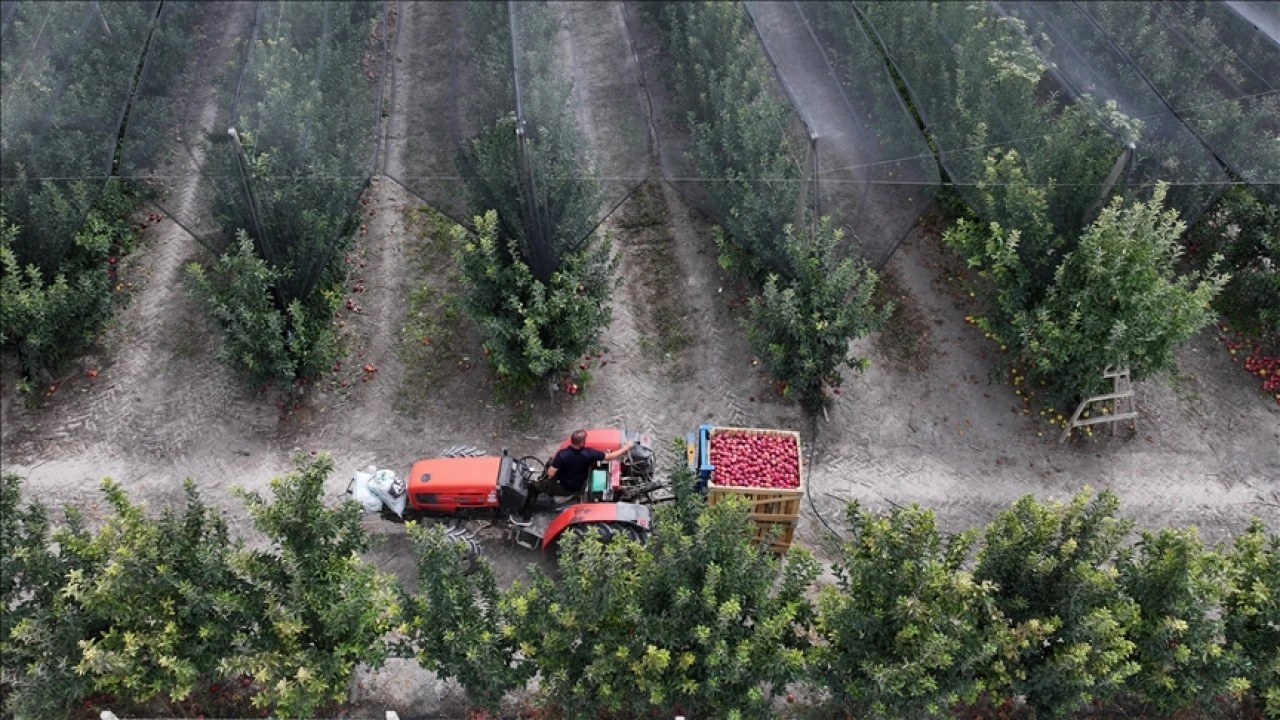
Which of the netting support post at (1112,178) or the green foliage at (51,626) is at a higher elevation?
the netting support post at (1112,178)

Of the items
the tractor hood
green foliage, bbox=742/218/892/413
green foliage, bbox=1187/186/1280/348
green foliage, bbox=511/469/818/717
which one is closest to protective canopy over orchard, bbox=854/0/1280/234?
green foliage, bbox=1187/186/1280/348

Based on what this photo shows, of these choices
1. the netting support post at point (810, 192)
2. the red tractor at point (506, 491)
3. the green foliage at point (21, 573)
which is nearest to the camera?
the green foliage at point (21, 573)

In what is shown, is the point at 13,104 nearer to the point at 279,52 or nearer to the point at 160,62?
the point at 160,62

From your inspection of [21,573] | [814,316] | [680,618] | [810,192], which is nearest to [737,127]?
[810,192]

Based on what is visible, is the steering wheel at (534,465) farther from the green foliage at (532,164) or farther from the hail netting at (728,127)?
the hail netting at (728,127)

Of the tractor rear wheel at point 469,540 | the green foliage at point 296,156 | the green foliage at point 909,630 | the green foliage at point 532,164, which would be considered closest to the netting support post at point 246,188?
the green foliage at point 296,156

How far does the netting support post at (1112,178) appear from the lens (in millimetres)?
12312

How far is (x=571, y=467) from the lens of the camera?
10.9 metres

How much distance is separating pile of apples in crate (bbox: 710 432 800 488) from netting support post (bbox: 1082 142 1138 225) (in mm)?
5386

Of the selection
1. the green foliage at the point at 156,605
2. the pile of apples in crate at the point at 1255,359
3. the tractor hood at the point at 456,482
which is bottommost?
the pile of apples in crate at the point at 1255,359

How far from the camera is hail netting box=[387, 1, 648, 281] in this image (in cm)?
1245

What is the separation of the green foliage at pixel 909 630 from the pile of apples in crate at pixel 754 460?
5.39ft

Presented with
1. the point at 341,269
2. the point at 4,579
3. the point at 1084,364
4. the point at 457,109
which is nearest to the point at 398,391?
the point at 341,269

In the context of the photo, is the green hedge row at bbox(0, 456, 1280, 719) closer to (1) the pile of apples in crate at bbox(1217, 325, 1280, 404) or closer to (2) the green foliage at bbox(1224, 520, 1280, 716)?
(2) the green foliage at bbox(1224, 520, 1280, 716)
